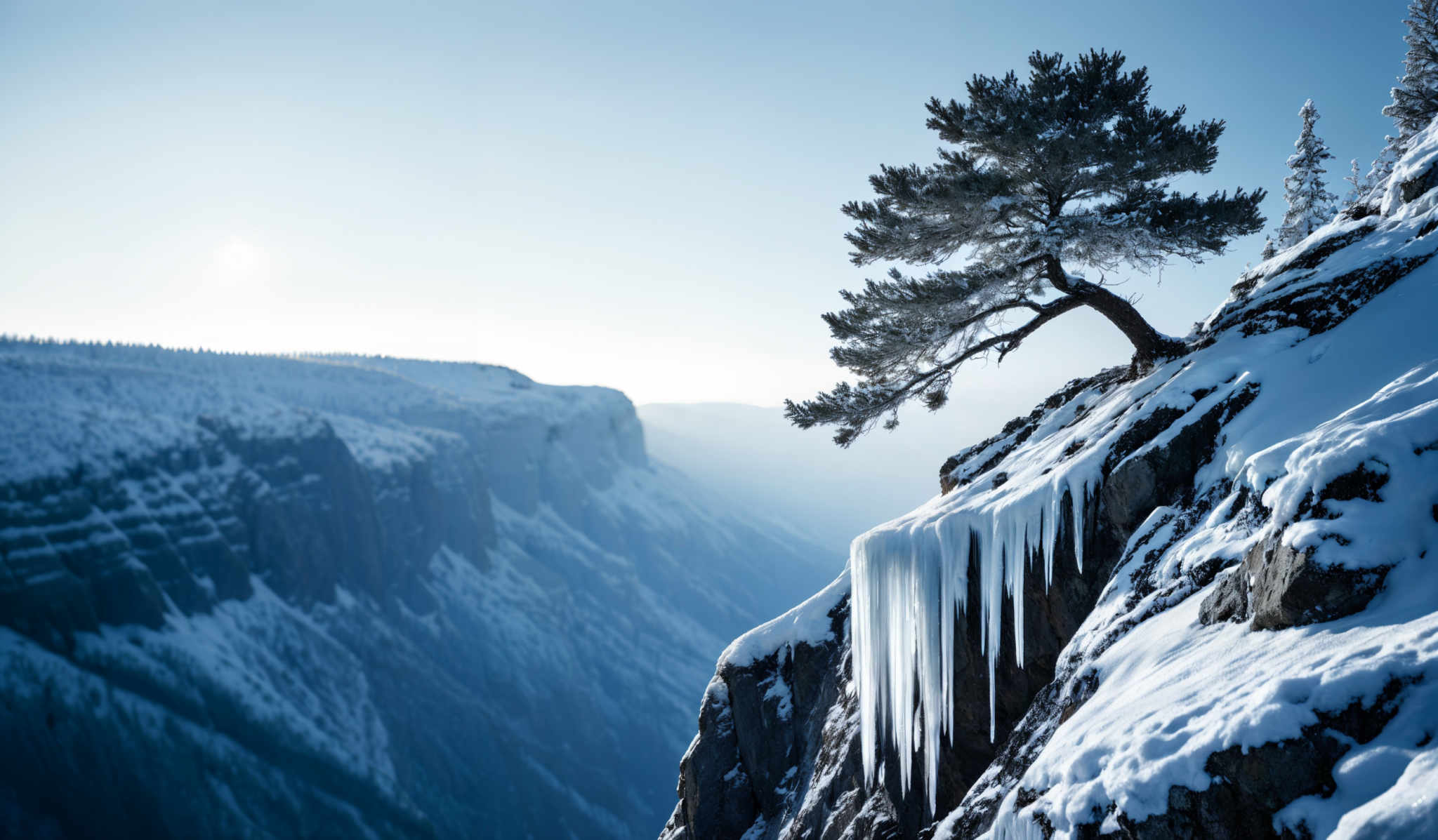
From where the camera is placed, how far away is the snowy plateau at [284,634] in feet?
259

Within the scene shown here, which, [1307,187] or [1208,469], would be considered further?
[1307,187]

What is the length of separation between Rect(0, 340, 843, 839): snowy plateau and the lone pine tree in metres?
94.7

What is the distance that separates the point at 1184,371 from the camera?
9.84 metres

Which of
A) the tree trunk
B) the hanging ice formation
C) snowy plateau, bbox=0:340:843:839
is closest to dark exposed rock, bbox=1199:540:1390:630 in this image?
the hanging ice formation

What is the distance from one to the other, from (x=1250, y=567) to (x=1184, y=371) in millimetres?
4596

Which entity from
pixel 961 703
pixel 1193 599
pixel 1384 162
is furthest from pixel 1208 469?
pixel 1384 162

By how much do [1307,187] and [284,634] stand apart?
121133 mm

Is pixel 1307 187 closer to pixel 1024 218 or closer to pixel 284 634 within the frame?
pixel 1024 218

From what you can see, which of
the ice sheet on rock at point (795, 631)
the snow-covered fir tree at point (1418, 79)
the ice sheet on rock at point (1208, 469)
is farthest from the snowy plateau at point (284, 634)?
the snow-covered fir tree at point (1418, 79)

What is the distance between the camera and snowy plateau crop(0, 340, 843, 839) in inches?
3103

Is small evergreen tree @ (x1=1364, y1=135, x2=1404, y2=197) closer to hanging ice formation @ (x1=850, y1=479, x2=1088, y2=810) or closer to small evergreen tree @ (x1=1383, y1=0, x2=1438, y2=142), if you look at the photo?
small evergreen tree @ (x1=1383, y1=0, x2=1438, y2=142)

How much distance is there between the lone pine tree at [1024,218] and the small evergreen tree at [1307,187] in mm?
21619

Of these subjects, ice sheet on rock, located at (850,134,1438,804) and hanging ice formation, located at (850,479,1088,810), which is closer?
ice sheet on rock, located at (850,134,1438,804)

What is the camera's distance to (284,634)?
104375 mm
